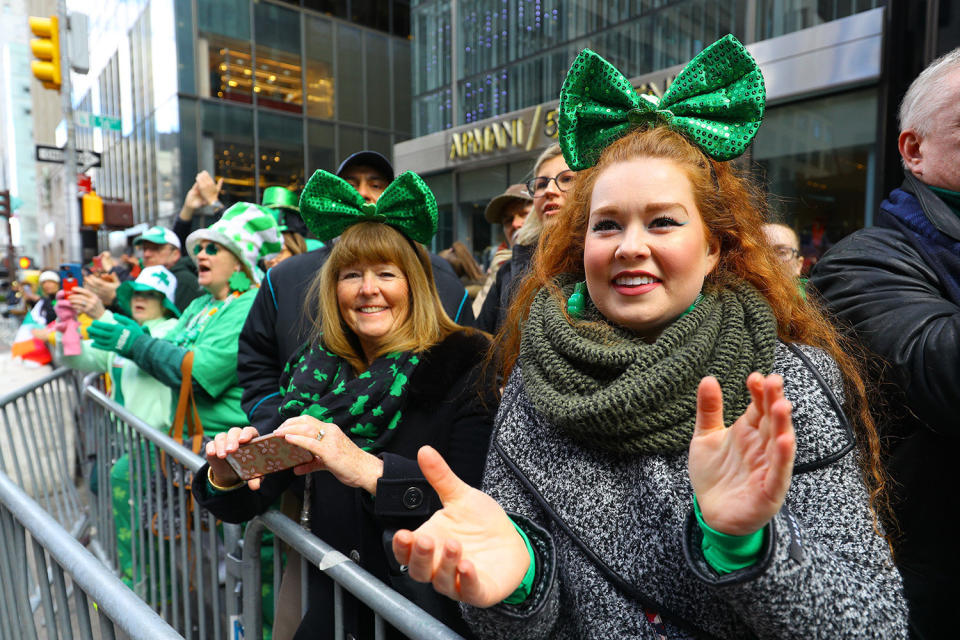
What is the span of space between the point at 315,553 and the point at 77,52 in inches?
360

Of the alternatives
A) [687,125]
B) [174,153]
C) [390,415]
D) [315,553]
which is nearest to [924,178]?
[687,125]

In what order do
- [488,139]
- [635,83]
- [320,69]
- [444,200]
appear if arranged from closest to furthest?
[635,83]
[488,139]
[444,200]
[320,69]

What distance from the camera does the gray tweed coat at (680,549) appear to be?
97cm

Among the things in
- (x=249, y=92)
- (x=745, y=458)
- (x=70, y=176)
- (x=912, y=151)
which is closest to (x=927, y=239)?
(x=912, y=151)

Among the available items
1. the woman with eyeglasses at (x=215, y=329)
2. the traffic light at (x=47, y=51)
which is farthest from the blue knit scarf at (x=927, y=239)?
the traffic light at (x=47, y=51)

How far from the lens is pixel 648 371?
1185mm

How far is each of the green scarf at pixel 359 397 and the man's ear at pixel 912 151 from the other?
4.87ft

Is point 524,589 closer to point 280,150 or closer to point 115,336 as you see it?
point 115,336

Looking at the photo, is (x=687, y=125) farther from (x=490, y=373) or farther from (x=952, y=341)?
(x=490, y=373)

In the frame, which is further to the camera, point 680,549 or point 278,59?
point 278,59

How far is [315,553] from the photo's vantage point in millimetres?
1545

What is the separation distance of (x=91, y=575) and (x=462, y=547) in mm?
855

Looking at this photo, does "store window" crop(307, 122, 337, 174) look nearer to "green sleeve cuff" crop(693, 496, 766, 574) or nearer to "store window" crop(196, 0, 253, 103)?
"store window" crop(196, 0, 253, 103)

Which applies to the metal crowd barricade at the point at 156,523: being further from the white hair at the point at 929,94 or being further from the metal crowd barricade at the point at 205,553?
the white hair at the point at 929,94
